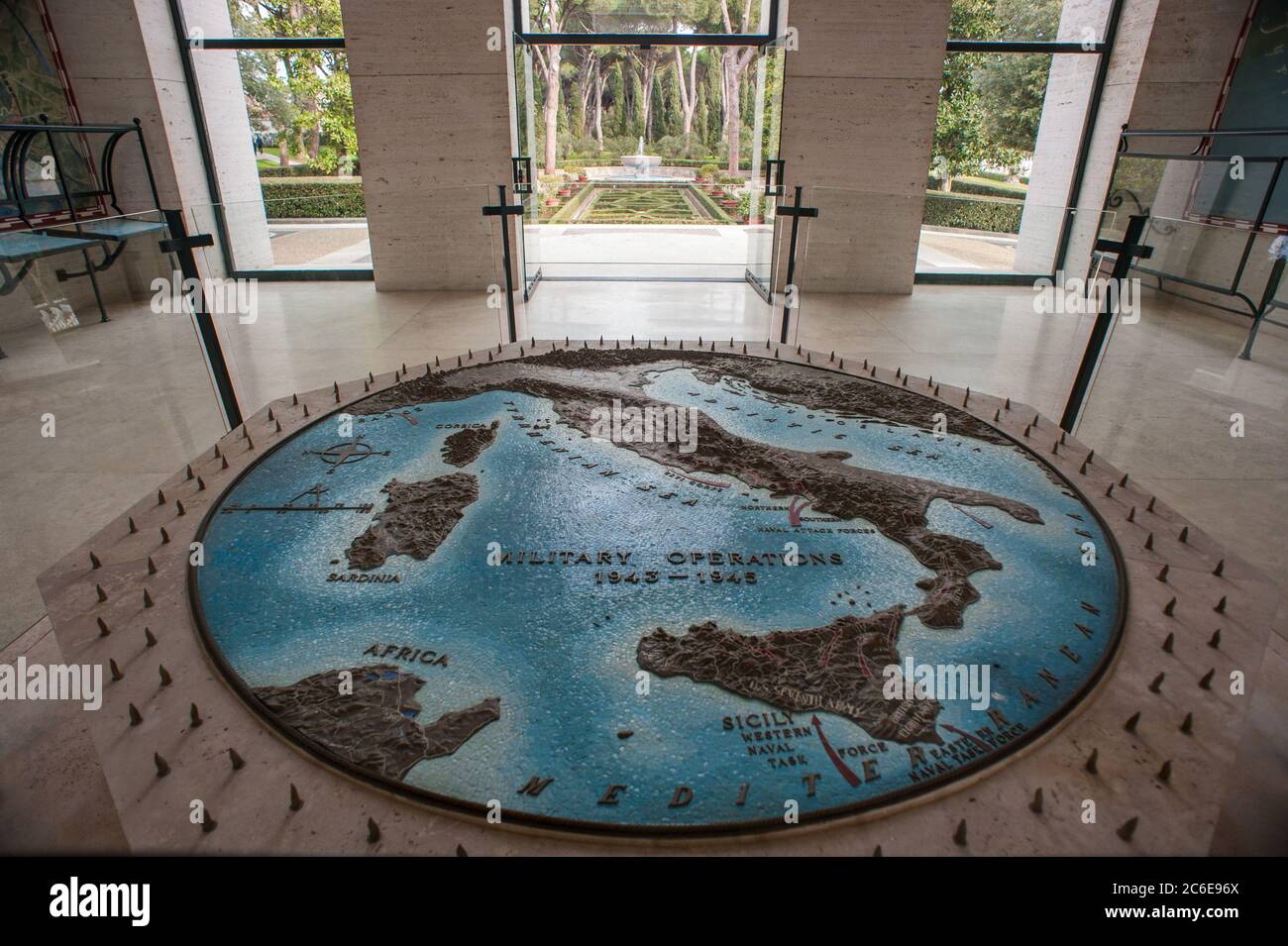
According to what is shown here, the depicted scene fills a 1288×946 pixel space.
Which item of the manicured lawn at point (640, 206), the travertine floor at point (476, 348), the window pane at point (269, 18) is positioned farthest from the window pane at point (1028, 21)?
the window pane at point (269, 18)

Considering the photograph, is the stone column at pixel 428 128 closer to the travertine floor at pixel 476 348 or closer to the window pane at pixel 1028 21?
the travertine floor at pixel 476 348

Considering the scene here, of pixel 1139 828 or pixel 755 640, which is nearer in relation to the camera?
pixel 1139 828

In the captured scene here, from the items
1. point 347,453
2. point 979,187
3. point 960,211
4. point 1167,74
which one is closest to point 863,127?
point 960,211

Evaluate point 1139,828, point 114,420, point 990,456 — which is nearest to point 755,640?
point 1139,828

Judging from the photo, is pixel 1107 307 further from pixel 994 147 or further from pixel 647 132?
pixel 647 132

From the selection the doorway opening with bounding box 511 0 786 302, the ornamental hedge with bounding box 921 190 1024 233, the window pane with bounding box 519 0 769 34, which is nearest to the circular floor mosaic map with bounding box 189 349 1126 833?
the doorway opening with bounding box 511 0 786 302
